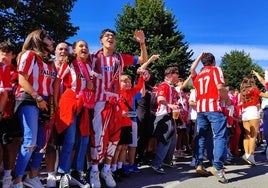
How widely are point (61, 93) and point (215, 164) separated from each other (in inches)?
115

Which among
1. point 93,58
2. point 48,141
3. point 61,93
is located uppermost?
point 93,58

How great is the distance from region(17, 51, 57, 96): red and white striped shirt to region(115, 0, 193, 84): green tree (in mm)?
26096

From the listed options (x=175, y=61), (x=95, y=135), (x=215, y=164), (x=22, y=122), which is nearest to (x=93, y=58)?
(x=95, y=135)

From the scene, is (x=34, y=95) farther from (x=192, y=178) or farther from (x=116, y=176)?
(x=192, y=178)

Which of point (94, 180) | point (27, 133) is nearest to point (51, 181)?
point (94, 180)

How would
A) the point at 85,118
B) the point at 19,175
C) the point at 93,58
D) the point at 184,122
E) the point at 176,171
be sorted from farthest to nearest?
1. the point at 184,122
2. the point at 176,171
3. the point at 93,58
4. the point at 85,118
5. the point at 19,175

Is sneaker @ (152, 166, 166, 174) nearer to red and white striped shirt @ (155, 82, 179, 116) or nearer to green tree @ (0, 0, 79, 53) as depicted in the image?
red and white striped shirt @ (155, 82, 179, 116)

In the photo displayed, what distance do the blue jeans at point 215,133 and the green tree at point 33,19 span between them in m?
13.6

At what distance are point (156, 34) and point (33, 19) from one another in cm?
1548

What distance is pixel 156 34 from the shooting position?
33562 millimetres

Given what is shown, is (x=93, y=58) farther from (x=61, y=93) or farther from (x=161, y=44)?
(x=161, y=44)

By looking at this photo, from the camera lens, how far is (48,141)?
5.39 meters

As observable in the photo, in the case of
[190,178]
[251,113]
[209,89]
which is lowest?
[190,178]

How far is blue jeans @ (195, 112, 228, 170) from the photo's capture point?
6496 mm
